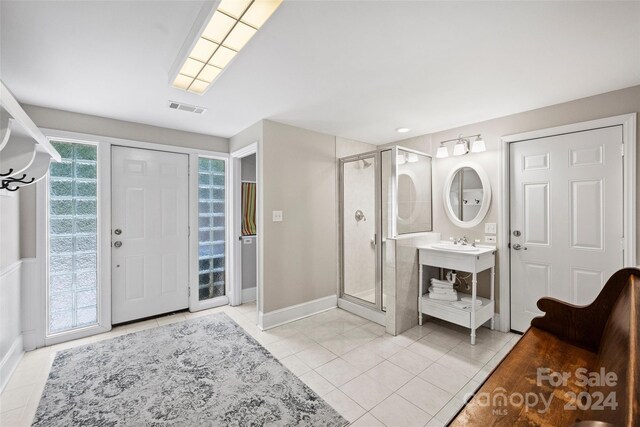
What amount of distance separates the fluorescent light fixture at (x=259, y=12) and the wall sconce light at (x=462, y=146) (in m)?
2.66

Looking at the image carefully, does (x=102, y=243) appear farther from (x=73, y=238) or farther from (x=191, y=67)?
(x=191, y=67)

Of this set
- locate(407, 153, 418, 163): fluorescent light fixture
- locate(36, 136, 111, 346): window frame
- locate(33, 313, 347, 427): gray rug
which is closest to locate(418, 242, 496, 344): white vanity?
locate(407, 153, 418, 163): fluorescent light fixture

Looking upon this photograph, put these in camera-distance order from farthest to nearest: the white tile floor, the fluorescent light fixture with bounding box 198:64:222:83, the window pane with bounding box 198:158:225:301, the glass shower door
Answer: the window pane with bounding box 198:158:225:301 < the glass shower door < the fluorescent light fixture with bounding box 198:64:222:83 < the white tile floor

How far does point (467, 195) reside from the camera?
338 cm

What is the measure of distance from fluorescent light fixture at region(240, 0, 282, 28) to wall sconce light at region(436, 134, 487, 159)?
8.73 ft

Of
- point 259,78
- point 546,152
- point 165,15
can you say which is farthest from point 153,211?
point 546,152

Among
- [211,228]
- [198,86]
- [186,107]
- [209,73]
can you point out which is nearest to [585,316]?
[209,73]

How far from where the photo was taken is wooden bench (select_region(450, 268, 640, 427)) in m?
0.69

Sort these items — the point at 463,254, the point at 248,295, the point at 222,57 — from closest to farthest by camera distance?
the point at 222,57 → the point at 463,254 → the point at 248,295

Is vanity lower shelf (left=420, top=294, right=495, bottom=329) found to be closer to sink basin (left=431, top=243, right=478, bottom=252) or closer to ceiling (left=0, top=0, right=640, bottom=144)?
sink basin (left=431, top=243, right=478, bottom=252)

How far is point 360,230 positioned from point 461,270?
1.32 metres

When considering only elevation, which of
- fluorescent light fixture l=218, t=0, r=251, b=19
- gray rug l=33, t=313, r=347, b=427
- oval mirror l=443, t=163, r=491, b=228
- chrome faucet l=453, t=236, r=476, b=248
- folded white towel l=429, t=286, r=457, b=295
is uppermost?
fluorescent light fixture l=218, t=0, r=251, b=19

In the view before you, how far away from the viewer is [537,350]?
1.39 metres

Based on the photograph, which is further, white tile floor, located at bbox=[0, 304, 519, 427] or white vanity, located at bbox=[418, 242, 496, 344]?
white vanity, located at bbox=[418, 242, 496, 344]
